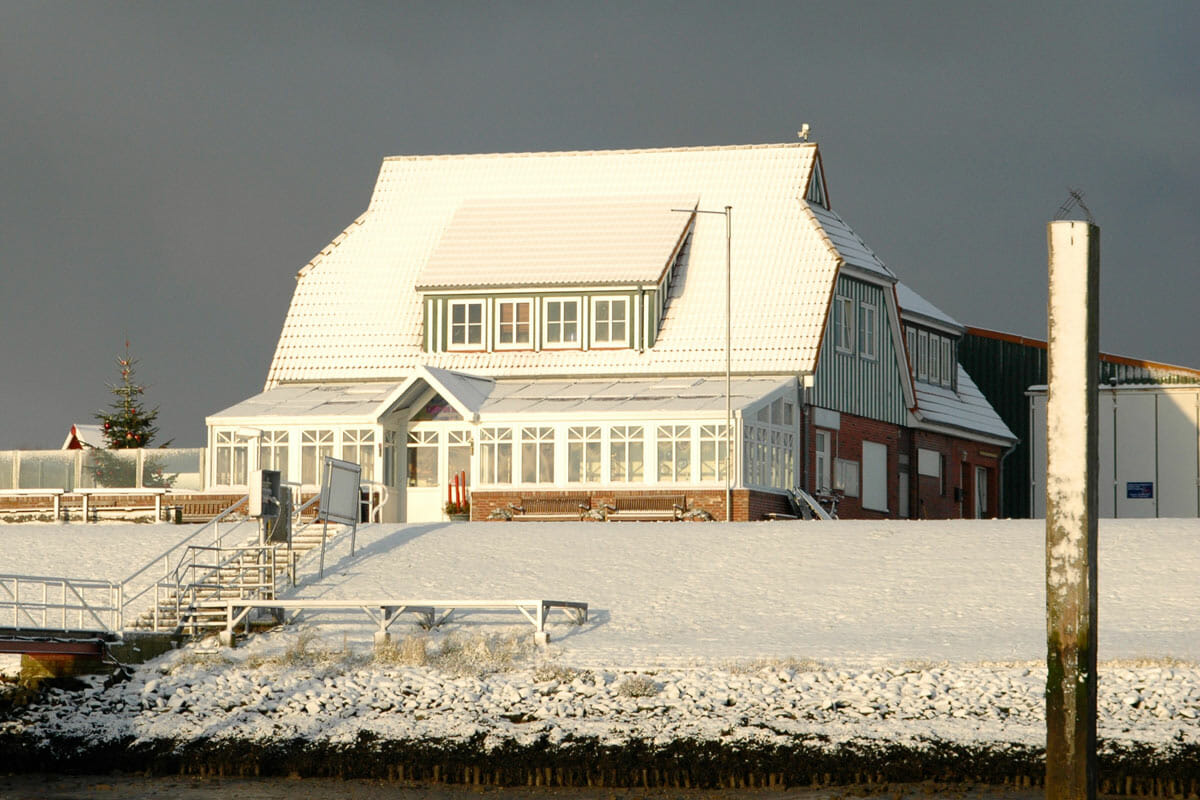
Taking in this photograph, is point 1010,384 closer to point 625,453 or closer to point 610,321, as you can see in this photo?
point 610,321

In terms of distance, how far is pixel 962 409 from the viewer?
50.8 metres

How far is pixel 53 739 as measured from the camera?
24047mm

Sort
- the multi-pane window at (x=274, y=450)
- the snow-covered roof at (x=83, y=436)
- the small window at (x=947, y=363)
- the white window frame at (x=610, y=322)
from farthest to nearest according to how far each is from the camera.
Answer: the snow-covered roof at (x=83, y=436) → the small window at (x=947, y=363) → the white window frame at (x=610, y=322) → the multi-pane window at (x=274, y=450)

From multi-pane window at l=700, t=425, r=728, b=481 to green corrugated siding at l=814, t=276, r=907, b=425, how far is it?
434 cm

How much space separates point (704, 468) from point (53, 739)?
59.4 ft

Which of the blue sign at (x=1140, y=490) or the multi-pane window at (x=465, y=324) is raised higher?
the multi-pane window at (x=465, y=324)

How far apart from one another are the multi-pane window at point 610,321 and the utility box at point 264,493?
14188mm

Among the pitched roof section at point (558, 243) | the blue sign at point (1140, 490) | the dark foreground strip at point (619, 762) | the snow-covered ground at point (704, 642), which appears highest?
the pitched roof section at point (558, 243)

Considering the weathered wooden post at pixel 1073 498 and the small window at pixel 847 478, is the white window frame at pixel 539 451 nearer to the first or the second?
the small window at pixel 847 478

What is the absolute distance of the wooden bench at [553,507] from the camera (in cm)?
3969

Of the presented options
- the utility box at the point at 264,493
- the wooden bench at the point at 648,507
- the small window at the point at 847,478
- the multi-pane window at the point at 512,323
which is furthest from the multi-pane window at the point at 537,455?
the utility box at the point at 264,493

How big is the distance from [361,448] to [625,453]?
5744mm

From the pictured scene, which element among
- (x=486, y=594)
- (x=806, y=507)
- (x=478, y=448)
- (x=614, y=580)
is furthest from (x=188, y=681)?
(x=806, y=507)

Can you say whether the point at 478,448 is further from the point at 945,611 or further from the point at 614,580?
the point at 945,611
